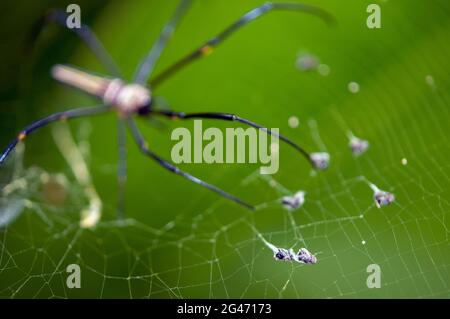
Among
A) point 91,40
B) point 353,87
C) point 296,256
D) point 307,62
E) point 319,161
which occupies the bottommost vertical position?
point 296,256

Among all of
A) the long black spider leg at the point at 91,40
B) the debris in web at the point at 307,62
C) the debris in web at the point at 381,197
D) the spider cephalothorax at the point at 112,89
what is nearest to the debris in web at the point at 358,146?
the debris in web at the point at 381,197

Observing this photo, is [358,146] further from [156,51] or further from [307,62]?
[156,51]

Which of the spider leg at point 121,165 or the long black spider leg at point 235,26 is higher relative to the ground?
the long black spider leg at point 235,26

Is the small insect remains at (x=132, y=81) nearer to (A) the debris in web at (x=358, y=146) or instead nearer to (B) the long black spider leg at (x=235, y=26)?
(B) the long black spider leg at (x=235, y=26)

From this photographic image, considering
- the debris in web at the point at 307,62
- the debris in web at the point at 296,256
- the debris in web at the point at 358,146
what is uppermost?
the debris in web at the point at 307,62

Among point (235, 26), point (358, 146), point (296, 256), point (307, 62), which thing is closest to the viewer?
point (296, 256)

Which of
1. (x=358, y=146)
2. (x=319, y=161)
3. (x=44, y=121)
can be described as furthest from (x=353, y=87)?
(x=44, y=121)
